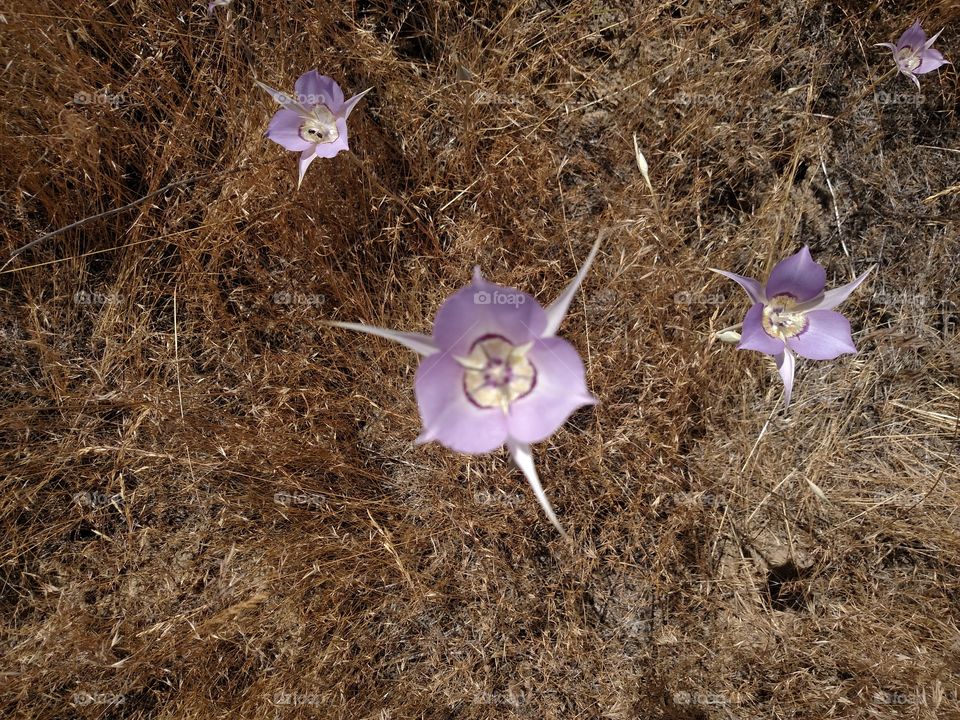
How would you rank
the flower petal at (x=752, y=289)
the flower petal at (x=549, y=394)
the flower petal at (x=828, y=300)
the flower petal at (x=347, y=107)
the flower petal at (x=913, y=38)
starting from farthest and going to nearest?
the flower petal at (x=913, y=38) → the flower petal at (x=347, y=107) → the flower petal at (x=828, y=300) → the flower petal at (x=752, y=289) → the flower petal at (x=549, y=394)

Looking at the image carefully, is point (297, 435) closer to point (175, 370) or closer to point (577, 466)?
point (175, 370)

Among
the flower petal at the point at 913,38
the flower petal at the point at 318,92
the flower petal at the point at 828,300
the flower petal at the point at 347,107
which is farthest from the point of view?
the flower petal at the point at 913,38

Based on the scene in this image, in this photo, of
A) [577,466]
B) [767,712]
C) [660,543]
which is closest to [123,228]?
[577,466]

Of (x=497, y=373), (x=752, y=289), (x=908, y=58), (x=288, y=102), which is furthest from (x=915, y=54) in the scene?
(x=288, y=102)

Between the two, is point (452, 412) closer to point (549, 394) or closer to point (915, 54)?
point (549, 394)

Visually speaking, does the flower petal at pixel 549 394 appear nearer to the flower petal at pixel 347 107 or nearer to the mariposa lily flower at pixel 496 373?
the mariposa lily flower at pixel 496 373

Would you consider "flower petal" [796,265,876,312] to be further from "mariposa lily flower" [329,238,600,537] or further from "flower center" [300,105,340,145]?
"flower center" [300,105,340,145]

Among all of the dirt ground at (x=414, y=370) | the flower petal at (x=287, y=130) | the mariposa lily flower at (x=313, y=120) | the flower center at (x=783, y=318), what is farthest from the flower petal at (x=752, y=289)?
the flower petal at (x=287, y=130)

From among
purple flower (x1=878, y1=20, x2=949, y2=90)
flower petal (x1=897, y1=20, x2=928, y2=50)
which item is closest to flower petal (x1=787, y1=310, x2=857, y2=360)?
purple flower (x1=878, y1=20, x2=949, y2=90)
